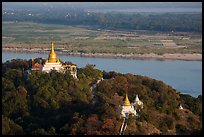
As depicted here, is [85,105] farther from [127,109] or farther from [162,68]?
[162,68]

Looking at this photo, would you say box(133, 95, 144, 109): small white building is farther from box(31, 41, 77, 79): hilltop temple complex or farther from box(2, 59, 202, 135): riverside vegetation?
box(31, 41, 77, 79): hilltop temple complex

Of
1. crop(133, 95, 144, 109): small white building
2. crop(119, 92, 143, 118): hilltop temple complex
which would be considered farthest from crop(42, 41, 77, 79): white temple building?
crop(119, 92, 143, 118): hilltop temple complex

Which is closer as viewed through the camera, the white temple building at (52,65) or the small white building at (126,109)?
the small white building at (126,109)

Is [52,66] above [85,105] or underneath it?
above

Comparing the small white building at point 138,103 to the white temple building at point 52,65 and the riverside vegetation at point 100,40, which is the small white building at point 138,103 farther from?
the riverside vegetation at point 100,40

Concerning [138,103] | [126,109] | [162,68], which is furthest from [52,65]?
[162,68]

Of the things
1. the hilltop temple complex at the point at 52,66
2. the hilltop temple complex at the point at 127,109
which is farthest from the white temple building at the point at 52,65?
the hilltop temple complex at the point at 127,109

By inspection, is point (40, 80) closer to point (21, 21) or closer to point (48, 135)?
point (48, 135)
